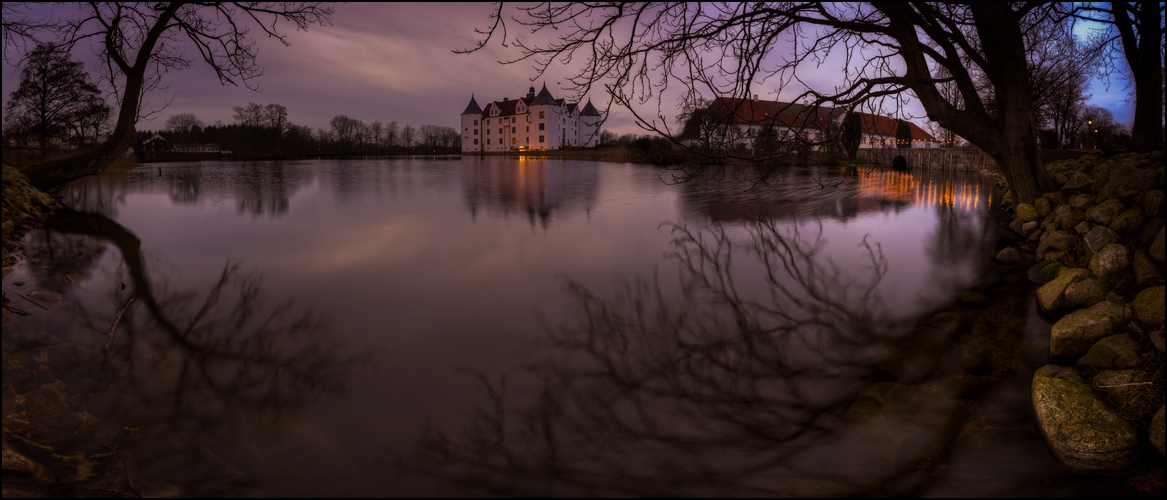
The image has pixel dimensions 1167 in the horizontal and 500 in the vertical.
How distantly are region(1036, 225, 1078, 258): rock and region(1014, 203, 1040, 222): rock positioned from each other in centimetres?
192

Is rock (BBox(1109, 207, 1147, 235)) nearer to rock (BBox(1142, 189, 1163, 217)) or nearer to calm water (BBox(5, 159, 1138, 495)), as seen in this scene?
rock (BBox(1142, 189, 1163, 217))

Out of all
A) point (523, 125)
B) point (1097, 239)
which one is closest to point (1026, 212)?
point (1097, 239)

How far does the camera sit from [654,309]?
284 inches

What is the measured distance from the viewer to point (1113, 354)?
4.45 metres

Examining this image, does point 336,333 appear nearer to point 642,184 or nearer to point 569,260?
point 569,260

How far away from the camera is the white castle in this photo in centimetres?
9862

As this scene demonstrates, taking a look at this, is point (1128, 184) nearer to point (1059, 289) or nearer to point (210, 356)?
point (1059, 289)

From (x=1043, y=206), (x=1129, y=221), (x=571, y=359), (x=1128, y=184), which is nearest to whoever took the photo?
(x=571, y=359)

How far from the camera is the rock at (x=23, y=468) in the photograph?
3.42m

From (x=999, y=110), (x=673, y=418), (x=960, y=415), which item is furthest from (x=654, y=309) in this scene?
(x=999, y=110)

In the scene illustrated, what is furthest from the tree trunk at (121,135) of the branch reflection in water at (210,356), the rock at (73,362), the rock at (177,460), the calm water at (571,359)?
the rock at (177,460)

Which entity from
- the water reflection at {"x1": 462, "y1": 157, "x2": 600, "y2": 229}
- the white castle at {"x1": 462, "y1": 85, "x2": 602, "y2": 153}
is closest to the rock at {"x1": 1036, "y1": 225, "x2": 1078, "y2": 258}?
the water reflection at {"x1": 462, "y1": 157, "x2": 600, "y2": 229}

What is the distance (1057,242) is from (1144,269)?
370 cm

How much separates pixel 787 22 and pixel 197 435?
29.4ft
